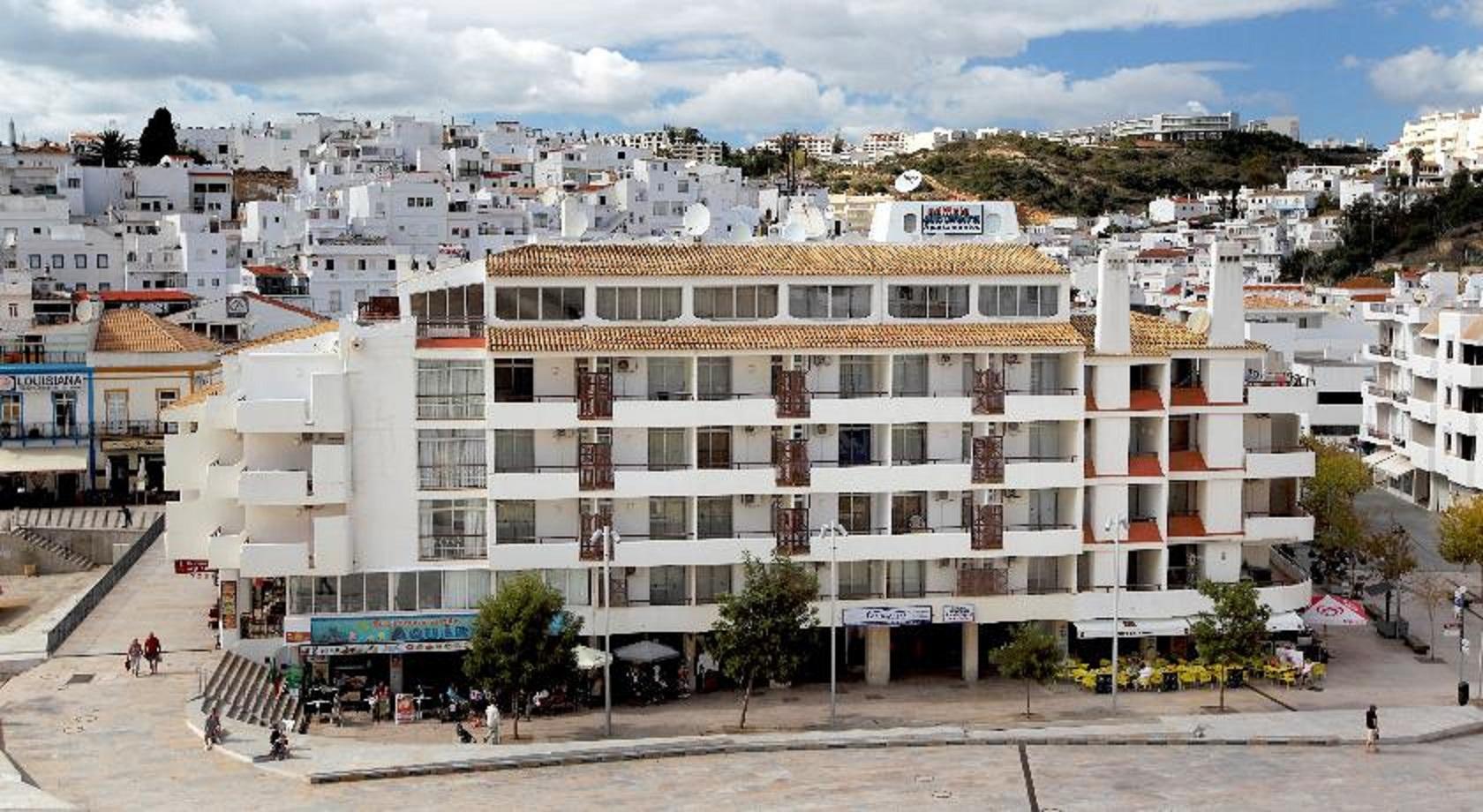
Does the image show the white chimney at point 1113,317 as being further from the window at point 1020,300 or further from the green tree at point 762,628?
the green tree at point 762,628

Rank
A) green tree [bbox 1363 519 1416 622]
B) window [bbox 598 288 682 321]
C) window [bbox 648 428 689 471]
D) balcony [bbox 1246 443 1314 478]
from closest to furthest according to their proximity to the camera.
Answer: window [bbox 648 428 689 471], window [bbox 598 288 682 321], balcony [bbox 1246 443 1314 478], green tree [bbox 1363 519 1416 622]

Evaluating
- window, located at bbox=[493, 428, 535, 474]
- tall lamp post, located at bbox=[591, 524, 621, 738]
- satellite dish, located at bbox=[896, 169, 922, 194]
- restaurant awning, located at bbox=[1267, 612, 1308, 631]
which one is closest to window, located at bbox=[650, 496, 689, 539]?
tall lamp post, located at bbox=[591, 524, 621, 738]

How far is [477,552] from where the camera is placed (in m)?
43.5

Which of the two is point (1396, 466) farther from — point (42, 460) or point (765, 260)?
point (42, 460)

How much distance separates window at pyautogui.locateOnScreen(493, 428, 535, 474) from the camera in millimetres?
43594

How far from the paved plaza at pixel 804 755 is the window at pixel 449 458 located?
616 cm

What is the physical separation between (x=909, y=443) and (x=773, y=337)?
15.7 ft

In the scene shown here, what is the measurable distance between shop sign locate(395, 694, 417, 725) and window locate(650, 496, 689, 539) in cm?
746

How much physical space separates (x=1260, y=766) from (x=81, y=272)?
81877mm

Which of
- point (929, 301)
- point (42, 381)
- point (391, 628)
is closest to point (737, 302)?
point (929, 301)

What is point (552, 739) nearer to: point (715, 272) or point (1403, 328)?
point (715, 272)

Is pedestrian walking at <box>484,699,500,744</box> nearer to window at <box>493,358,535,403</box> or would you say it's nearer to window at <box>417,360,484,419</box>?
window at <box>417,360,484,419</box>

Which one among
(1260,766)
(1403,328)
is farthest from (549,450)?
(1403,328)

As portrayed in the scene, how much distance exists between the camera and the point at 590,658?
4209 cm
